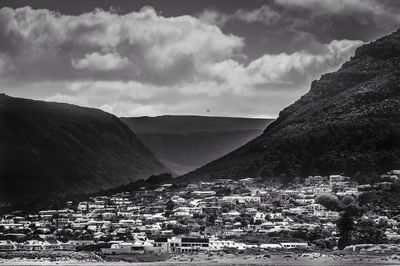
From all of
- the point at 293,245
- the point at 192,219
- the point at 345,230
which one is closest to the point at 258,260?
the point at 293,245

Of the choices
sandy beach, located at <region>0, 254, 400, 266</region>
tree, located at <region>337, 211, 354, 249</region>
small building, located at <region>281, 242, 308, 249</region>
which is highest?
tree, located at <region>337, 211, 354, 249</region>

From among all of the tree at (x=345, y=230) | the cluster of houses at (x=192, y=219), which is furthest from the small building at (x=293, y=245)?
the tree at (x=345, y=230)

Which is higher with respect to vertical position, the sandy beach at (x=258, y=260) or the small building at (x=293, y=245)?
the small building at (x=293, y=245)

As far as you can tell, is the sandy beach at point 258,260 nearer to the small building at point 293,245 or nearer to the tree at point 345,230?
the small building at point 293,245

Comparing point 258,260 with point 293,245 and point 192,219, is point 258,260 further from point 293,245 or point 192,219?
point 192,219

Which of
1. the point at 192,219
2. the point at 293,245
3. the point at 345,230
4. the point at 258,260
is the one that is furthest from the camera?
the point at 192,219

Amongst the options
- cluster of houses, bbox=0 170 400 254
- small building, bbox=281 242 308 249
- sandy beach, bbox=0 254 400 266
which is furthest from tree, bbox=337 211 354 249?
sandy beach, bbox=0 254 400 266

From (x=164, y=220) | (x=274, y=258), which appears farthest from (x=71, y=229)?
(x=274, y=258)

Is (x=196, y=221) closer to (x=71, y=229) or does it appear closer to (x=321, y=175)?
(x=71, y=229)

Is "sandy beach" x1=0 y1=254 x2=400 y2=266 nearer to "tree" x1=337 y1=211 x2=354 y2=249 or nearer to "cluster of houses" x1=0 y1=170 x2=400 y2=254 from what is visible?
"cluster of houses" x1=0 y1=170 x2=400 y2=254
